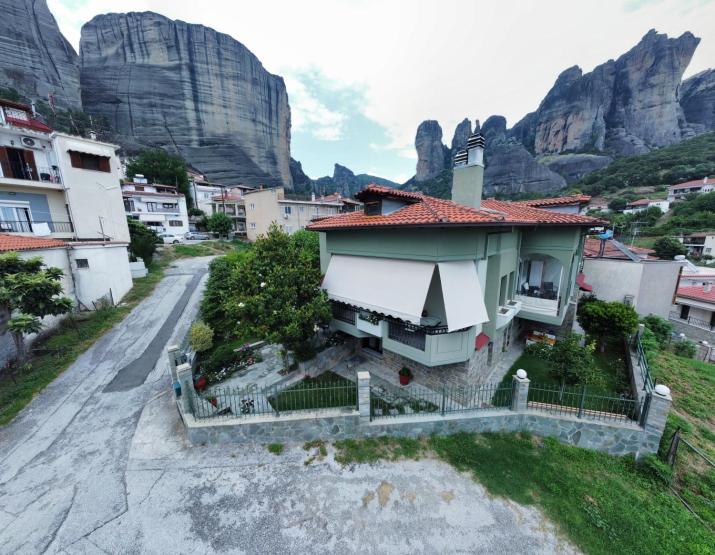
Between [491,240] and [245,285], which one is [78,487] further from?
[491,240]

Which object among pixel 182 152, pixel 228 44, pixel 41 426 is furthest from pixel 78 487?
pixel 228 44

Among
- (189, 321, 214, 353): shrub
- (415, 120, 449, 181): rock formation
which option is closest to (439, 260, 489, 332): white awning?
(189, 321, 214, 353): shrub

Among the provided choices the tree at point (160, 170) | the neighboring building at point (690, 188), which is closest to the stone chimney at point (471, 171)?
the tree at point (160, 170)

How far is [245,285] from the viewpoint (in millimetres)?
10992

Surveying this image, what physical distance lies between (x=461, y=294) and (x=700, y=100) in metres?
163

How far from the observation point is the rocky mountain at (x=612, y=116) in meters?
92.2

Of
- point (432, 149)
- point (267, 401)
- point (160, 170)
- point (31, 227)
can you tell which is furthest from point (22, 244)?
point (432, 149)

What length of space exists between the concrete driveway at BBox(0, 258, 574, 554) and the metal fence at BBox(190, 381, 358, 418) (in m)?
1.05

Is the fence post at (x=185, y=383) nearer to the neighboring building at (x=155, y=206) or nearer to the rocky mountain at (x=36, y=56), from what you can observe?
the neighboring building at (x=155, y=206)

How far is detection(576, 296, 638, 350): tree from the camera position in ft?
44.5

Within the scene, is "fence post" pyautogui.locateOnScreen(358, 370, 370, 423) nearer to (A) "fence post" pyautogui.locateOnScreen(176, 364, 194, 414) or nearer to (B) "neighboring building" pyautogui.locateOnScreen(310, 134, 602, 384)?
(B) "neighboring building" pyautogui.locateOnScreen(310, 134, 602, 384)

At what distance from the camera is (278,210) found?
124 feet

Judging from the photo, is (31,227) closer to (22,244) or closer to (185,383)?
(22,244)

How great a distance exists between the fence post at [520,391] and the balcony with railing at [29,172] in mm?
31333
